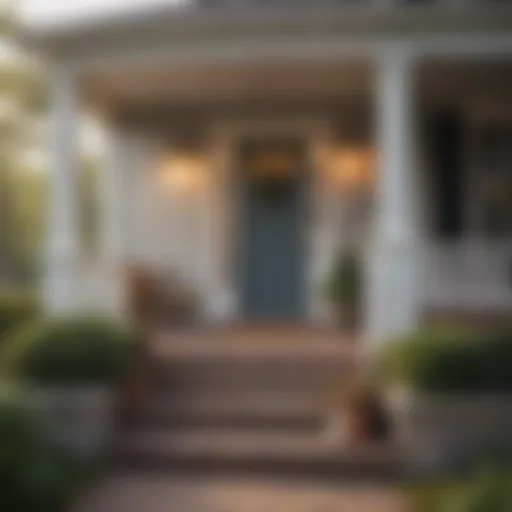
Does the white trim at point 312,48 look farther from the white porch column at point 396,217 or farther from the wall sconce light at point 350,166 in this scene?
the wall sconce light at point 350,166

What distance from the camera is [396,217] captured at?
39.1ft

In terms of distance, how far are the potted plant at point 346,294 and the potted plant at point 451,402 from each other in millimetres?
3817

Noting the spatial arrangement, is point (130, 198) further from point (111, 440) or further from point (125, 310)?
point (111, 440)

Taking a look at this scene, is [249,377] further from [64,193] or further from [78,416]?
[64,193]

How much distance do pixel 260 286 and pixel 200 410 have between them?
430 centimetres

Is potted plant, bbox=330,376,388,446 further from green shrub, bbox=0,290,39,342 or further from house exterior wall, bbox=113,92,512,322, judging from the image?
green shrub, bbox=0,290,39,342

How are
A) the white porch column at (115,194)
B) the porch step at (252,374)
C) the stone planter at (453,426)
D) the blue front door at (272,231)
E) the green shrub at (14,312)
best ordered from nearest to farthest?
1. the stone planter at (453,426)
2. the porch step at (252,374)
3. the green shrub at (14,312)
4. the blue front door at (272,231)
5. the white porch column at (115,194)

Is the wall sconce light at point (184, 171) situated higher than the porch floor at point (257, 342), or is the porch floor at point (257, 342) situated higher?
the wall sconce light at point (184, 171)

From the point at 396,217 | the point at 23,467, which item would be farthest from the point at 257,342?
the point at 23,467

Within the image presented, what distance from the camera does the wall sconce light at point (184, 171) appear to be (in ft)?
50.4

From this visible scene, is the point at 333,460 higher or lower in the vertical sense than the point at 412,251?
lower

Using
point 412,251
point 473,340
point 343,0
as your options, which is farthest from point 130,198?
point 473,340

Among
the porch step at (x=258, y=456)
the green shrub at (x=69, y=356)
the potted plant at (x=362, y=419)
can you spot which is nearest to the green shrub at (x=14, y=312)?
the green shrub at (x=69, y=356)

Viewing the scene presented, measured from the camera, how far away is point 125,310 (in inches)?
528
